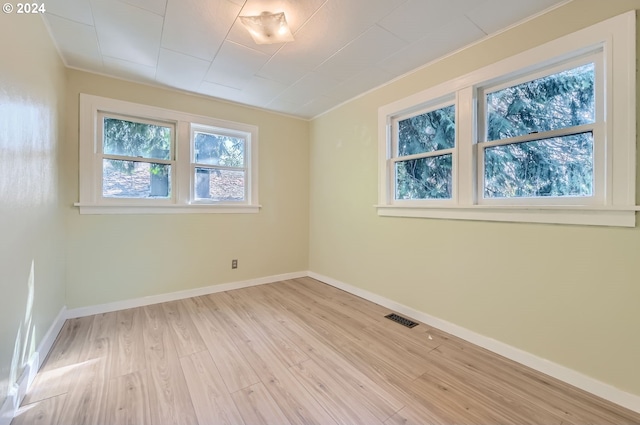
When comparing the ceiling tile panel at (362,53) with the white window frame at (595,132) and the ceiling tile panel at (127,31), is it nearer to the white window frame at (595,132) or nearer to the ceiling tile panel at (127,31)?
the white window frame at (595,132)

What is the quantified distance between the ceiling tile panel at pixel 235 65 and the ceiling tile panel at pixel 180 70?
10 cm

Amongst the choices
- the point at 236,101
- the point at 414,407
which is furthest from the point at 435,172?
the point at 236,101

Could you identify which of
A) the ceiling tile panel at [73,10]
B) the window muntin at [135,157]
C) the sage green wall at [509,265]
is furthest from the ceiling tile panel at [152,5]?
the sage green wall at [509,265]

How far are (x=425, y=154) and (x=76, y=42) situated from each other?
3.17 m

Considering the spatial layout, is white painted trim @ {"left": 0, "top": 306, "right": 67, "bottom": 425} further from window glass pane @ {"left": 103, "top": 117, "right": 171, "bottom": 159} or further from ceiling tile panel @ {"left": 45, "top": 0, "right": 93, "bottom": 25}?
ceiling tile panel @ {"left": 45, "top": 0, "right": 93, "bottom": 25}

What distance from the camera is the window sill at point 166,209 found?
264cm

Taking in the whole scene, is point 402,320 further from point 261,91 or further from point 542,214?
point 261,91

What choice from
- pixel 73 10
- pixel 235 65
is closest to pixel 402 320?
pixel 235 65

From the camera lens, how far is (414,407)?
145 centimetres

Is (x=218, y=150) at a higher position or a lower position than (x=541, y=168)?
higher

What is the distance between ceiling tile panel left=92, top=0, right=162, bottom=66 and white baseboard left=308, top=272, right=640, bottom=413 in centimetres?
321

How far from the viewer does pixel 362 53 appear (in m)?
2.30

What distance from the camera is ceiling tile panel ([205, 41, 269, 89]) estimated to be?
7.45ft

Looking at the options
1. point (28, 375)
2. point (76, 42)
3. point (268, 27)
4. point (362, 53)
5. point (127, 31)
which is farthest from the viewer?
point (362, 53)
